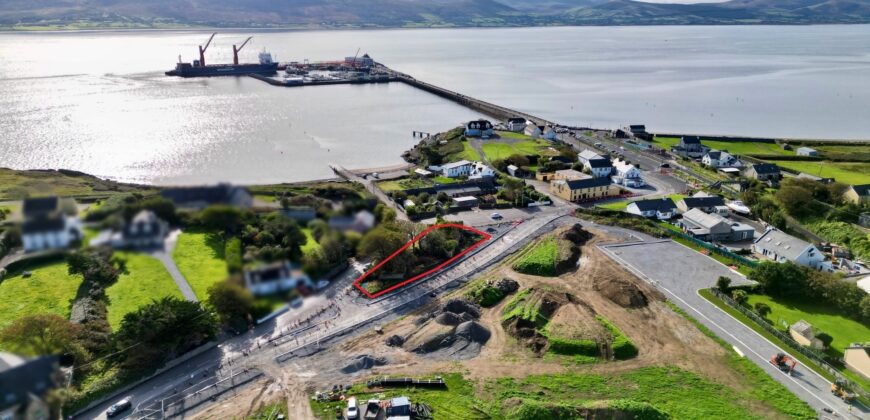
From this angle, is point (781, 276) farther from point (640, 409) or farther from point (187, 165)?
point (187, 165)

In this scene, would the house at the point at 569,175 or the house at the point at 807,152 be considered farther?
the house at the point at 807,152

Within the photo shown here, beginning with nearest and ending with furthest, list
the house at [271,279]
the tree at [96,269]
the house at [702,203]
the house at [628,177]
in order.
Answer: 1. the house at [271,279]
2. the tree at [96,269]
3. the house at [702,203]
4. the house at [628,177]

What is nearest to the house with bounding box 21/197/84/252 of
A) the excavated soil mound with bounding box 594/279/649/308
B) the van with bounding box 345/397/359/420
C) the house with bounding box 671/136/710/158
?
the van with bounding box 345/397/359/420

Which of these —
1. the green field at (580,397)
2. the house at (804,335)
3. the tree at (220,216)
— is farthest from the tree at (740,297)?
the tree at (220,216)

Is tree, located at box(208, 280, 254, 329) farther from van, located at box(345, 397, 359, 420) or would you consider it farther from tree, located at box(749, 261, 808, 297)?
tree, located at box(749, 261, 808, 297)

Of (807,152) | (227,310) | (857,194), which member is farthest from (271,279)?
(807,152)

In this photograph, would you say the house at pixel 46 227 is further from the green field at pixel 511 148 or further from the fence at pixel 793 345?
the green field at pixel 511 148

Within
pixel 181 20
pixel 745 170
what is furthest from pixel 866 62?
pixel 181 20
